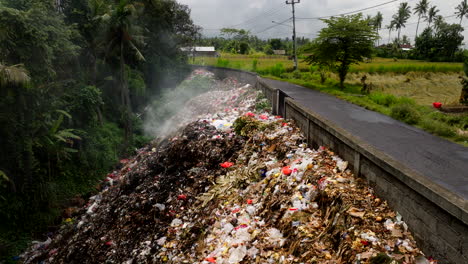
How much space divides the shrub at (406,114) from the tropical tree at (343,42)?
7.05 meters

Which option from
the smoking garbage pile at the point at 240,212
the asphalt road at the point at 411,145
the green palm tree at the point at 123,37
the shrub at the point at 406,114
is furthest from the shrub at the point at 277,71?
the shrub at the point at 406,114

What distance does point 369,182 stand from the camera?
15.1 feet

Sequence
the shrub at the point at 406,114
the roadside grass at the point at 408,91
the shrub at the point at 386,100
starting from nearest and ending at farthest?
1. the roadside grass at the point at 408,91
2. the shrub at the point at 406,114
3. the shrub at the point at 386,100

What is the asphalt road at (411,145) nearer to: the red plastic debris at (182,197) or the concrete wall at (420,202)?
the concrete wall at (420,202)

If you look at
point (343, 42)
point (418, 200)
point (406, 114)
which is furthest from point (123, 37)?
point (418, 200)

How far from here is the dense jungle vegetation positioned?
11297mm

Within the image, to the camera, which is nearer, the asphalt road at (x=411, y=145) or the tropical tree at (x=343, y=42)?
the asphalt road at (x=411, y=145)

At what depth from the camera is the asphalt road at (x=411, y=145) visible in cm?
523

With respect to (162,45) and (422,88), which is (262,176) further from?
(162,45)

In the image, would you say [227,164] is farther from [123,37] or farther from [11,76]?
[123,37]

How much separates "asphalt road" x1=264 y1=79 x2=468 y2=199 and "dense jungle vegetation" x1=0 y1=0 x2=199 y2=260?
11.0 metres

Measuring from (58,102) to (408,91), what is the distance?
2001cm

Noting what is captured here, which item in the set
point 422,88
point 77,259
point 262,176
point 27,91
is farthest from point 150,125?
point 422,88

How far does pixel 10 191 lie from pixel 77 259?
6523 millimetres
